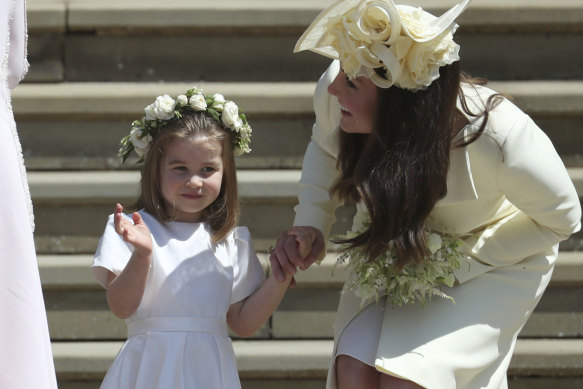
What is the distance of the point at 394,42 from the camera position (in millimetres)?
2988

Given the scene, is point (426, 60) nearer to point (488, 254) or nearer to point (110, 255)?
point (488, 254)

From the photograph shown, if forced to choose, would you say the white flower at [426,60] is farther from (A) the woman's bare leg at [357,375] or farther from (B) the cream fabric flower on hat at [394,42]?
(A) the woman's bare leg at [357,375]

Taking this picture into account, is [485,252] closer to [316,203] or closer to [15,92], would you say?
[316,203]

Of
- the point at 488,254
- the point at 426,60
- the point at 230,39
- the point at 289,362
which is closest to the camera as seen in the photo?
the point at 426,60

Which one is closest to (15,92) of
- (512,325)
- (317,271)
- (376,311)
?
(317,271)

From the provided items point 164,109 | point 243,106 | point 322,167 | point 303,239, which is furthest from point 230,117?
point 243,106

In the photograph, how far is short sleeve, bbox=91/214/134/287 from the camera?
3.24 m

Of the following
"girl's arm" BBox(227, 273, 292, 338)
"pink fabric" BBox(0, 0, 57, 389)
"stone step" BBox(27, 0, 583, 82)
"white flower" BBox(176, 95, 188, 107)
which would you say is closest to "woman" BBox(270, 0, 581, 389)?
"girl's arm" BBox(227, 273, 292, 338)

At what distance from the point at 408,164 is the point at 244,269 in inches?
31.2

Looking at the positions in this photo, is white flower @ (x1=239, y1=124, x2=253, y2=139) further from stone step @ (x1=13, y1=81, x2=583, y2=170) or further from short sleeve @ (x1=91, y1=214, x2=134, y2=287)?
stone step @ (x1=13, y1=81, x2=583, y2=170)

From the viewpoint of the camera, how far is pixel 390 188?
3002mm

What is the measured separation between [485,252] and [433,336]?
35cm

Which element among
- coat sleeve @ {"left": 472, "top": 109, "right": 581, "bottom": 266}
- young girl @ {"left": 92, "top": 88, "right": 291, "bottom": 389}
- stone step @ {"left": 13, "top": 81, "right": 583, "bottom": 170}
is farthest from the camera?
stone step @ {"left": 13, "top": 81, "right": 583, "bottom": 170}

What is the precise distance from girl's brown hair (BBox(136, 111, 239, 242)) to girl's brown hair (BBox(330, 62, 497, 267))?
0.57 meters
